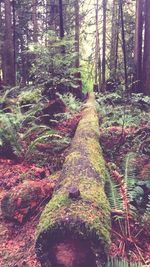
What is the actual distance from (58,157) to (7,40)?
1064 cm

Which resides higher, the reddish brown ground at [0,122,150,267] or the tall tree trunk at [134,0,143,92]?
the tall tree trunk at [134,0,143,92]

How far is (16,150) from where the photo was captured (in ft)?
21.9

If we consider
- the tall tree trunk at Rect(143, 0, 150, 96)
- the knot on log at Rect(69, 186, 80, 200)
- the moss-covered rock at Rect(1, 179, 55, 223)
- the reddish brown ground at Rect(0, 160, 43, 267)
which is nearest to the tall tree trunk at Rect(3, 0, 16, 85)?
the tall tree trunk at Rect(143, 0, 150, 96)

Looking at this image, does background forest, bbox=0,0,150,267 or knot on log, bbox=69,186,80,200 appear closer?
knot on log, bbox=69,186,80,200

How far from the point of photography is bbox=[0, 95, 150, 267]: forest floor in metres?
3.68

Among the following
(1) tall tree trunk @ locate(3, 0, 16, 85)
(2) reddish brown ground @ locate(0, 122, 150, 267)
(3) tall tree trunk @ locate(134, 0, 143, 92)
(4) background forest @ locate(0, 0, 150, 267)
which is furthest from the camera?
(1) tall tree trunk @ locate(3, 0, 16, 85)

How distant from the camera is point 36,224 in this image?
430 cm

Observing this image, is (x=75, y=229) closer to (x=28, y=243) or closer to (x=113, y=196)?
(x=28, y=243)

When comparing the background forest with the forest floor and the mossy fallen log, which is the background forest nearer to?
the forest floor

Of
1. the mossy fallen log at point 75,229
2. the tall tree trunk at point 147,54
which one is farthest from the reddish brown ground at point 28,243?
the tall tree trunk at point 147,54

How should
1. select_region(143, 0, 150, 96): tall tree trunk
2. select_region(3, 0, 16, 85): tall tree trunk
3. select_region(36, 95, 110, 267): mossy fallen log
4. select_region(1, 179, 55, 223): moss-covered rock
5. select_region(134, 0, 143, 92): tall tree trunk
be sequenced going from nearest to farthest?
select_region(36, 95, 110, 267): mossy fallen log
select_region(1, 179, 55, 223): moss-covered rock
select_region(143, 0, 150, 96): tall tree trunk
select_region(134, 0, 143, 92): tall tree trunk
select_region(3, 0, 16, 85): tall tree trunk

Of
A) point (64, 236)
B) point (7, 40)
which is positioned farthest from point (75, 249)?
point (7, 40)

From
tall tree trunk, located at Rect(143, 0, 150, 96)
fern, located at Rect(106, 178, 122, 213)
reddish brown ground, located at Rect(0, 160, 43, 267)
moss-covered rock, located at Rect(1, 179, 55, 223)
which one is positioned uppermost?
tall tree trunk, located at Rect(143, 0, 150, 96)

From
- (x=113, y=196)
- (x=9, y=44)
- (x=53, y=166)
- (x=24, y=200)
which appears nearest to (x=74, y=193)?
(x=113, y=196)
